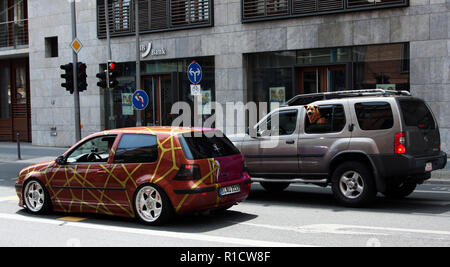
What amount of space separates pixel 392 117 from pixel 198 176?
136 inches

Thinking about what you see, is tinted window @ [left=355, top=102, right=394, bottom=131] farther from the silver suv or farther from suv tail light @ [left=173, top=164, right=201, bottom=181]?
suv tail light @ [left=173, top=164, right=201, bottom=181]

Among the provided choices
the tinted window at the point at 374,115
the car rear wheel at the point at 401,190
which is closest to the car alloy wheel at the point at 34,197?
the tinted window at the point at 374,115

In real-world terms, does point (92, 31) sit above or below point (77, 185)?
above

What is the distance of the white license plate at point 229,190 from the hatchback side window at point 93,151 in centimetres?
189

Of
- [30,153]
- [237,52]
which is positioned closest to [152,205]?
[237,52]

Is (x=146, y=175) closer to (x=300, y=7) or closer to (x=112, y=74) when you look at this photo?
(x=112, y=74)

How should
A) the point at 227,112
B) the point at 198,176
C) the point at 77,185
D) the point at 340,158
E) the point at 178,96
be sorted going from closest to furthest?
the point at 198,176 < the point at 77,185 < the point at 340,158 < the point at 227,112 < the point at 178,96

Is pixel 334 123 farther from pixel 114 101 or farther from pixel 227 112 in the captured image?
pixel 114 101

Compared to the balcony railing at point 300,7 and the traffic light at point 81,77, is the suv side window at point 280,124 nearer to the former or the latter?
the balcony railing at point 300,7

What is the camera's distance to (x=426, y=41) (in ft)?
55.9

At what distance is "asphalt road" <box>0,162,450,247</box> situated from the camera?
6684 mm

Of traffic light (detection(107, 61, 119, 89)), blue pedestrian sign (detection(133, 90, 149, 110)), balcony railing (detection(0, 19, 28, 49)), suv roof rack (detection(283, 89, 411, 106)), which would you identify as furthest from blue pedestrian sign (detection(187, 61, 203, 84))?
balcony railing (detection(0, 19, 28, 49))

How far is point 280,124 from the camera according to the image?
403 inches

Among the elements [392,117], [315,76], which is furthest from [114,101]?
[392,117]
